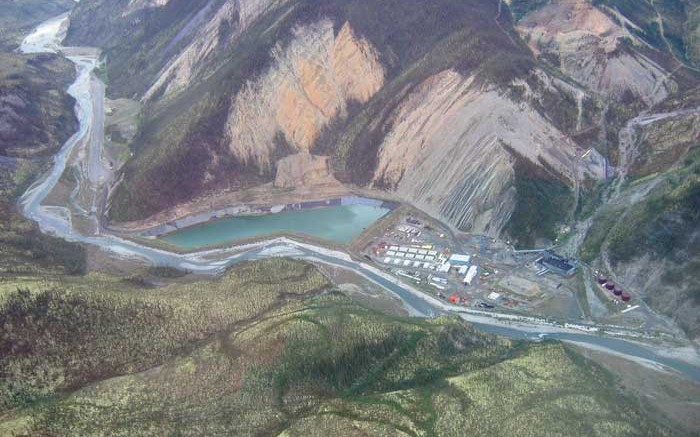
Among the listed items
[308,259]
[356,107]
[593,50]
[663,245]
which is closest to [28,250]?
[308,259]

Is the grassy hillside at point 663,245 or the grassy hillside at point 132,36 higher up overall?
the grassy hillside at point 132,36

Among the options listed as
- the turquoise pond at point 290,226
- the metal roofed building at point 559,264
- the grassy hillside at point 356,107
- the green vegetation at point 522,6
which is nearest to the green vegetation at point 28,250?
the grassy hillside at point 356,107

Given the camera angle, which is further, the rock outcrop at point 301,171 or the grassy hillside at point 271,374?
the rock outcrop at point 301,171

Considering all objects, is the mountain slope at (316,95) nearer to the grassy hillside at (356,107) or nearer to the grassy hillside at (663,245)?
the grassy hillside at (356,107)

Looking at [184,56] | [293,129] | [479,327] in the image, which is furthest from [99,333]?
[184,56]

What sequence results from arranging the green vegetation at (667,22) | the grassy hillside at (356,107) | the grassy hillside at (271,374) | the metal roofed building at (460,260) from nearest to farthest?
the grassy hillside at (271,374) < the metal roofed building at (460,260) < the grassy hillside at (356,107) < the green vegetation at (667,22)

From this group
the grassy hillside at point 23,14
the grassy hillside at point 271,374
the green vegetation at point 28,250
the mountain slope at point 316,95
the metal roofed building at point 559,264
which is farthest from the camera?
the grassy hillside at point 23,14

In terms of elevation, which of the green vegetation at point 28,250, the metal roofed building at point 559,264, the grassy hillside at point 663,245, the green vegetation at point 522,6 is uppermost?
the green vegetation at point 522,6
